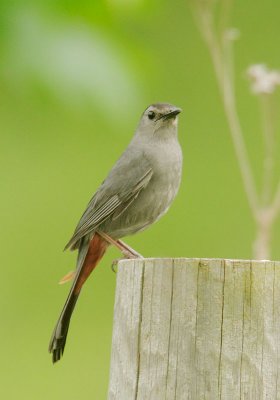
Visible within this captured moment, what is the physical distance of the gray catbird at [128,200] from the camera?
4.50 m

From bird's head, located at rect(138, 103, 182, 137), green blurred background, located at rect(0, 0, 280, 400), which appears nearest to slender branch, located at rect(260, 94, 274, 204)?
bird's head, located at rect(138, 103, 182, 137)

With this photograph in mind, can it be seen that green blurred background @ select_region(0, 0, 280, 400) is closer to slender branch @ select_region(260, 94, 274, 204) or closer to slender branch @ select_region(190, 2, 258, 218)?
slender branch @ select_region(190, 2, 258, 218)

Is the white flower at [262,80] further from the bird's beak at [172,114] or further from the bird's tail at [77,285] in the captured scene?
the bird's tail at [77,285]

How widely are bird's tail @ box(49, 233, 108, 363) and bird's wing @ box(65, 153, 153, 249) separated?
69 mm

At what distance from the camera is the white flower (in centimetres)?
475

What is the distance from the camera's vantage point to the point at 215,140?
7.39 meters

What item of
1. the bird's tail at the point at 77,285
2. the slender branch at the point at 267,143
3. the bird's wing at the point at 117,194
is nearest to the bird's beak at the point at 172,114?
the bird's wing at the point at 117,194

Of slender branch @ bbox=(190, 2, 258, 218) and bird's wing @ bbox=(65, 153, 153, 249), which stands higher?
slender branch @ bbox=(190, 2, 258, 218)

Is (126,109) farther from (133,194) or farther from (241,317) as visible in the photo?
(241,317)

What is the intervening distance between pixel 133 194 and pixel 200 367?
5.20 ft

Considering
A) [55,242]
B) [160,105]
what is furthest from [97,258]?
[55,242]

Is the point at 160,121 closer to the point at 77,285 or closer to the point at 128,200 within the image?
the point at 128,200

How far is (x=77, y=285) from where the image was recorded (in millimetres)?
4453

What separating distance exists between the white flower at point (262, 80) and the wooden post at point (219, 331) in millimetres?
1825
